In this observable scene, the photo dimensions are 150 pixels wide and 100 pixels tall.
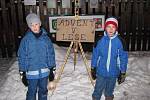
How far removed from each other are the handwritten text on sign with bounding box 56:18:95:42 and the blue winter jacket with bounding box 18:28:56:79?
1692 millimetres

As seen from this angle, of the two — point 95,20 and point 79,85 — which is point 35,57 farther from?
point 95,20

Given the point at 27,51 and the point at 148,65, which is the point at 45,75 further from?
the point at 148,65

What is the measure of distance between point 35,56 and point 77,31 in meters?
1.97

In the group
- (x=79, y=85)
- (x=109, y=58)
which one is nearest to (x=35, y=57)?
(x=109, y=58)

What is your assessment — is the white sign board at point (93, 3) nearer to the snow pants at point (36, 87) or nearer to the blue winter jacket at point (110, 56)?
the blue winter jacket at point (110, 56)

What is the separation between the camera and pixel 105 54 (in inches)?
204

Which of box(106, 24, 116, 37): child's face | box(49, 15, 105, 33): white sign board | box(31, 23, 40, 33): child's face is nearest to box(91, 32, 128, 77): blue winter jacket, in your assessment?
box(106, 24, 116, 37): child's face

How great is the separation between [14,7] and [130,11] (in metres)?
3.21

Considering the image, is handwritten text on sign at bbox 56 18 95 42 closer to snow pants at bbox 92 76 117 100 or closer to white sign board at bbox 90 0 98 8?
snow pants at bbox 92 76 117 100

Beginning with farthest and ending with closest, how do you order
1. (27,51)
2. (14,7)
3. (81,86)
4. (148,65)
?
(14,7)
(148,65)
(81,86)
(27,51)

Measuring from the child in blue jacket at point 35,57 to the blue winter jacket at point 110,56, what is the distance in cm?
78

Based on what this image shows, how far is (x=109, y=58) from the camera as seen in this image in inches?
204

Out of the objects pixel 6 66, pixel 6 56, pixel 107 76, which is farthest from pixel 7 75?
pixel 107 76

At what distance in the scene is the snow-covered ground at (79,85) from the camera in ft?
20.7
